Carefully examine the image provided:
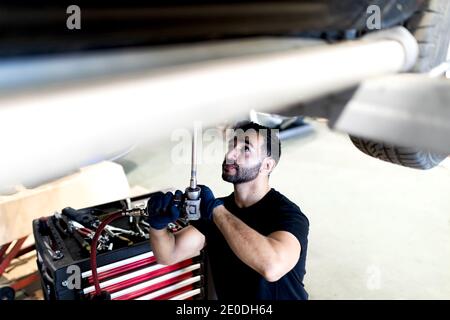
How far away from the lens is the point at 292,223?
0.96 metres

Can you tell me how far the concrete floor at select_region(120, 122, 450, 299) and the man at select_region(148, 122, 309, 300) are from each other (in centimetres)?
26

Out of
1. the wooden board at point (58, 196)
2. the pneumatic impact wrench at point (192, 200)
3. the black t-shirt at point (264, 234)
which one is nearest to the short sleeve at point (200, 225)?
the black t-shirt at point (264, 234)

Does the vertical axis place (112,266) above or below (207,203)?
below

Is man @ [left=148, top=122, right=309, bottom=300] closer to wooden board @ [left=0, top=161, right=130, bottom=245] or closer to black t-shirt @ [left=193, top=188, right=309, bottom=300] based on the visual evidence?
black t-shirt @ [left=193, top=188, right=309, bottom=300]

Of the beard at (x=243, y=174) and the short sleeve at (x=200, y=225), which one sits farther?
the short sleeve at (x=200, y=225)

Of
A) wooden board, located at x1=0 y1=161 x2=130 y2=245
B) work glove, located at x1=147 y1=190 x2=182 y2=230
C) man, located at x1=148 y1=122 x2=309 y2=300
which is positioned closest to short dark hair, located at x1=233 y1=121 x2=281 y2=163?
man, located at x1=148 y1=122 x2=309 y2=300

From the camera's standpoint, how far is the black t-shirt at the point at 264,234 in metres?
0.98

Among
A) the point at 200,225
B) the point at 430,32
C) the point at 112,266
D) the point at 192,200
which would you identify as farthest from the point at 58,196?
the point at 430,32

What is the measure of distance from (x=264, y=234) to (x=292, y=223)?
0.07 metres

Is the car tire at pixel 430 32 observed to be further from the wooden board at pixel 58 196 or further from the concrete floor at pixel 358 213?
the wooden board at pixel 58 196

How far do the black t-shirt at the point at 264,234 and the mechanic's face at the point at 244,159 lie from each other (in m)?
0.08

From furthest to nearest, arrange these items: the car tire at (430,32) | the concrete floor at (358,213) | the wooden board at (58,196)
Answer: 1. the concrete floor at (358,213)
2. the wooden board at (58,196)
3. the car tire at (430,32)

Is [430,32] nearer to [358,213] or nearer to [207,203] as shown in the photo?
[207,203]
